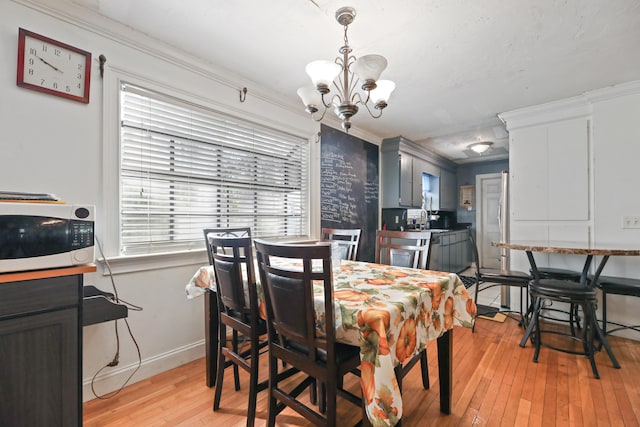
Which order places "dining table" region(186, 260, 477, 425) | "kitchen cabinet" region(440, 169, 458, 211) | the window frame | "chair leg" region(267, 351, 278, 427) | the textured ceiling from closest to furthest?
"dining table" region(186, 260, 477, 425)
"chair leg" region(267, 351, 278, 427)
the textured ceiling
the window frame
"kitchen cabinet" region(440, 169, 458, 211)

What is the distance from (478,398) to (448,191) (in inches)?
→ 184

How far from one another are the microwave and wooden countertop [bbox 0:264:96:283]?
0.6 inches

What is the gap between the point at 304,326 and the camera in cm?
112

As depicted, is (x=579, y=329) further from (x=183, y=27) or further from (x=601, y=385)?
(x=183, y=27)

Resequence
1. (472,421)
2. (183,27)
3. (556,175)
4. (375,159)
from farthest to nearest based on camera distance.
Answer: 1. (375,159)
2. (556,175)
3. (183,27)
4. (472,421)

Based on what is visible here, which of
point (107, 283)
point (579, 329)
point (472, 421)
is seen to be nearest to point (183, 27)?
point (107, 283)

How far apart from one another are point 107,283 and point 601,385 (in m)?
3.31

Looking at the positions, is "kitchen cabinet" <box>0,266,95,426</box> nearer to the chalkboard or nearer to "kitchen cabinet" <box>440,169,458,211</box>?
the chalkboard

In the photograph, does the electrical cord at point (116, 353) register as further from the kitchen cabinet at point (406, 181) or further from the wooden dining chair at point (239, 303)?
the kitchen cabinet at point (406, 181)

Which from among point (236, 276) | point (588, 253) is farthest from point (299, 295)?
point (588, 253)

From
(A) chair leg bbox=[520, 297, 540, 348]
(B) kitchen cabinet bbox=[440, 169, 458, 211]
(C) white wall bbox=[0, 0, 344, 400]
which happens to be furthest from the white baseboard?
(B) kitchen cabinet bbox=[440, 169, 458, 211]

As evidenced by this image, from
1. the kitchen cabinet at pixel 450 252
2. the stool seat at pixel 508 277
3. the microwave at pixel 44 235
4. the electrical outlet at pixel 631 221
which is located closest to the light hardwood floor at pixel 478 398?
the stool seat at pixel 508 277

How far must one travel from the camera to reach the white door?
570cm

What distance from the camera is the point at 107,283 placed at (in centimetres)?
182
